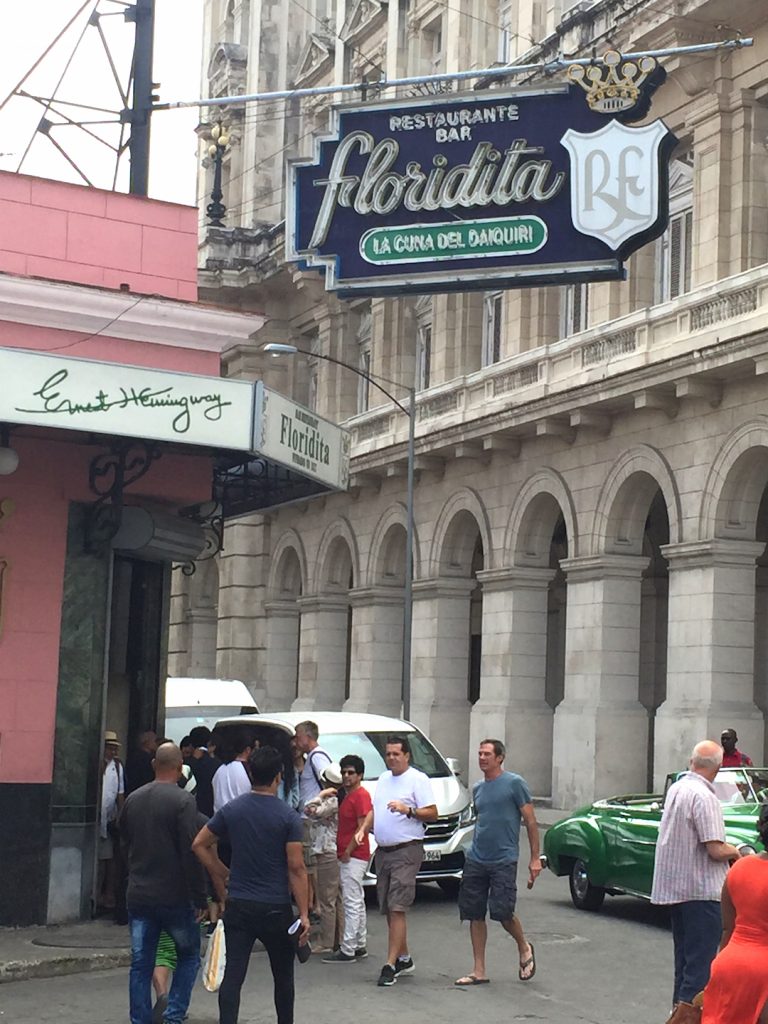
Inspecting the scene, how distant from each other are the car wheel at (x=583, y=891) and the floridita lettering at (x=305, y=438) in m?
5.00

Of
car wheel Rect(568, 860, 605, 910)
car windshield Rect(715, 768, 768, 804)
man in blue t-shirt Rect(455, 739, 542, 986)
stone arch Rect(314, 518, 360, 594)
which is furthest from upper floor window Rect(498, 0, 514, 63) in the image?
man in blue t-shirt Rect(455, 739, 542, 986)

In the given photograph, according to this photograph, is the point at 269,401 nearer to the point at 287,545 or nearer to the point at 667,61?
the point at 667,61

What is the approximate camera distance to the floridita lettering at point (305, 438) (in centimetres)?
1527

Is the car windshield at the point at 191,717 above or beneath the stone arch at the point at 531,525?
beneath

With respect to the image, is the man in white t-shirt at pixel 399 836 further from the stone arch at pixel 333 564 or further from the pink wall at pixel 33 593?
the stone arch at pixel 333 564

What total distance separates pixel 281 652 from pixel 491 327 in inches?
528

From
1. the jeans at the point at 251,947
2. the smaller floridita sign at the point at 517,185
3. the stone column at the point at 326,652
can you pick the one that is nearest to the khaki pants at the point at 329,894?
the jeans at the point at 251,947

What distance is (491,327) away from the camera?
3891 cm

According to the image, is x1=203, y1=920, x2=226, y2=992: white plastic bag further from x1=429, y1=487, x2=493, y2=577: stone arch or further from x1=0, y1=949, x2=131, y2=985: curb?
x1=429, y1=487, x2=493, y2=577: stone arch

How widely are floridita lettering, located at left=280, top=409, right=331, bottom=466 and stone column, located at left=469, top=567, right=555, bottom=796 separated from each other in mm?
19894

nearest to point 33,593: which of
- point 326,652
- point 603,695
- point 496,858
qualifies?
point 496,858

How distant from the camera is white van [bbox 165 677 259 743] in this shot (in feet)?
83.4

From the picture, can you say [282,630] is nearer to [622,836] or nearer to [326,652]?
[326,652]

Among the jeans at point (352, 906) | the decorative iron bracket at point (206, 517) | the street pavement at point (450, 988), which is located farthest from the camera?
the decorative iron bracket at point (206, 517)
